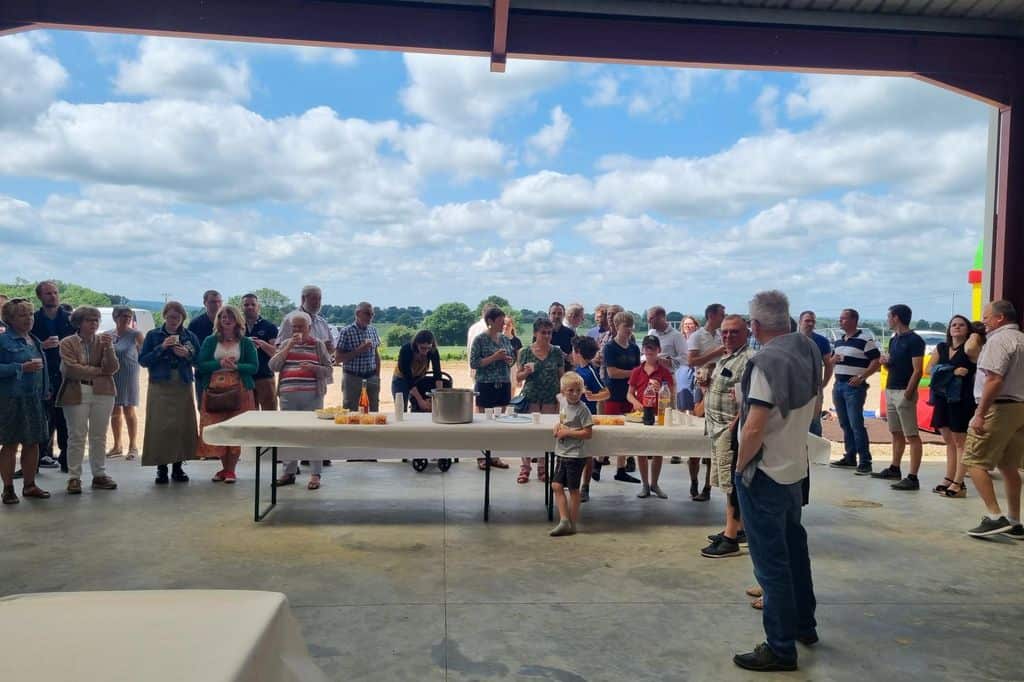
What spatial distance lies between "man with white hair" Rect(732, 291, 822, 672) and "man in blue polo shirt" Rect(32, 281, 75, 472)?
580 cm

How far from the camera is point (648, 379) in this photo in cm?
566

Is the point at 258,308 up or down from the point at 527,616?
up

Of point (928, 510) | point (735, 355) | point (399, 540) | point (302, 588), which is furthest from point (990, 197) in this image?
point (302, 588)

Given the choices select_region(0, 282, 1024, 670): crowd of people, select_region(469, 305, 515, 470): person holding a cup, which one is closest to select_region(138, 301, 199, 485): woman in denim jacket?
select_region(0, 282, 1024, 670): crowd of people

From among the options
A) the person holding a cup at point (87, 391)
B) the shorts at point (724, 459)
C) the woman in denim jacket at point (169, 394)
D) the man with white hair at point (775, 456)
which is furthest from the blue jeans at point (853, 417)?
the person holding a cup at point (87, 391)

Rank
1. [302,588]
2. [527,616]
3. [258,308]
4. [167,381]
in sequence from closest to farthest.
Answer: [527,616] < [302,588] < [167,381] < [258,308]

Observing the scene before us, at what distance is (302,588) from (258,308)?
367 cm

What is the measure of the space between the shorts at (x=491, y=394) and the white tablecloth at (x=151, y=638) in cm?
501

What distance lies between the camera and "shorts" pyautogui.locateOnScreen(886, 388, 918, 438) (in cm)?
627

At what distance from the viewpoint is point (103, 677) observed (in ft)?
3.11

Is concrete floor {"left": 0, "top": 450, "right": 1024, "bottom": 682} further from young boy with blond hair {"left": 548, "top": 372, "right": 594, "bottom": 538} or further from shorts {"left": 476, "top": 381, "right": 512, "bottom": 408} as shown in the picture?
shorts {"left": 476, "top": 381, "right": 512, "bottom": 408}

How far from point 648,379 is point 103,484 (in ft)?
14.1

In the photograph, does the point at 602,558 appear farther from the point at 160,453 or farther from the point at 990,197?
the point at 990,197

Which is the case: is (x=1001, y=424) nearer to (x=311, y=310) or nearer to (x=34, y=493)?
(x=311, y=310)
